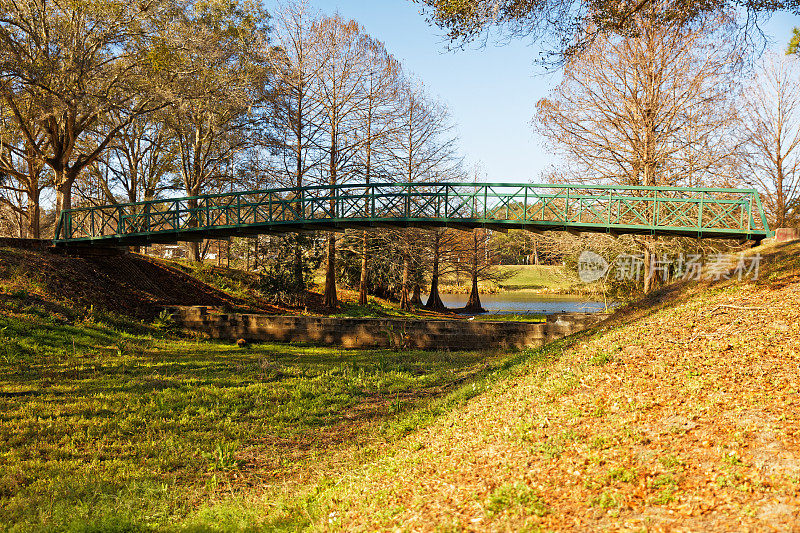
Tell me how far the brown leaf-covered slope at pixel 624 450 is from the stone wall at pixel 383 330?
305 inches

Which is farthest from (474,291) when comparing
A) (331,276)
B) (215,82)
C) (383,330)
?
(215,82)

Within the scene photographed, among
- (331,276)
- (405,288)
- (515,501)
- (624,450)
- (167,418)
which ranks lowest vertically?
(167,418)

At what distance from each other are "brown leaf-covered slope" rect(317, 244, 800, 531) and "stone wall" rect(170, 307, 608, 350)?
25.4ft

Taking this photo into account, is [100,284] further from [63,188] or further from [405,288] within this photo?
[405,288]

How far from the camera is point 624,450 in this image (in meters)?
4.20

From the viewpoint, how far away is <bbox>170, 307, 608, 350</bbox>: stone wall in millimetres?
14969

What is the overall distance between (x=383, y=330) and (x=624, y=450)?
37.8 feet

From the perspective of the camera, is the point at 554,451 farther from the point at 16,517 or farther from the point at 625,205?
the point at 625,205

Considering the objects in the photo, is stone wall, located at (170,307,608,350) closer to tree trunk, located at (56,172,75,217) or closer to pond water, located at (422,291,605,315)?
tree trunk, located at (56,172,75,217)

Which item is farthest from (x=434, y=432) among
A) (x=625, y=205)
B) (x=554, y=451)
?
(x=625, y=205)

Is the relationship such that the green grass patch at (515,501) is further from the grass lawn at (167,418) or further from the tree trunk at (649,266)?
the tree trunk at (649,266)

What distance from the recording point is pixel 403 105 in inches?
973

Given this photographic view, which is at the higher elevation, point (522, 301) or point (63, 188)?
point (63, 188)

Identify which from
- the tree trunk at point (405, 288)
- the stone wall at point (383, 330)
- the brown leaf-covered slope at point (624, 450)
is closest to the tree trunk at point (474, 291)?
the tree trunk at point (405, 288)
